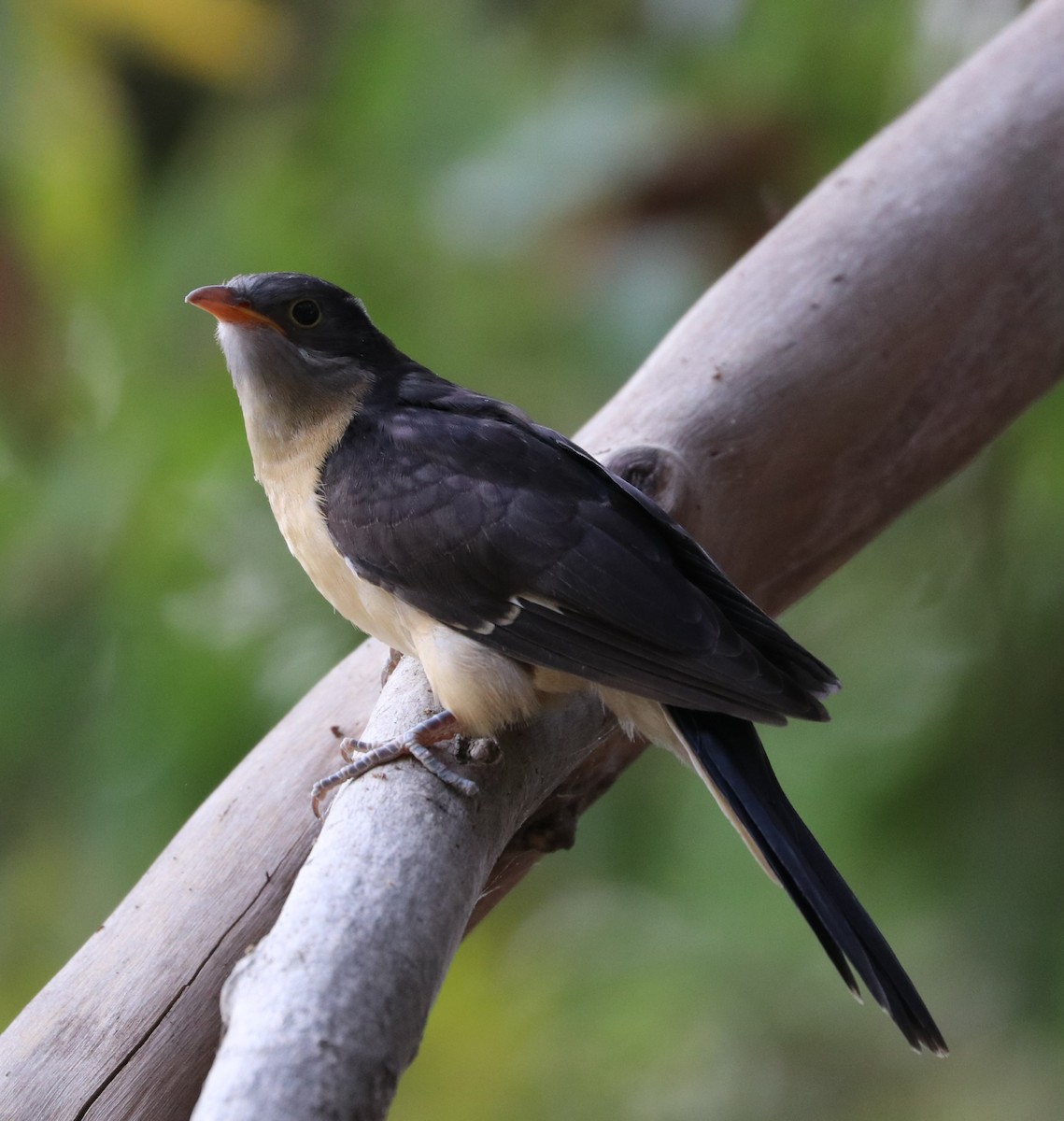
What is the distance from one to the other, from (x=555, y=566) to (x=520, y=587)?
60 millimetres

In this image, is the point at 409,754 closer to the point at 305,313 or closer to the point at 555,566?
the point at 555,566

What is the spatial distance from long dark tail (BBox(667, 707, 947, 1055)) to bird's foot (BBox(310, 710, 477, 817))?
1.16ft

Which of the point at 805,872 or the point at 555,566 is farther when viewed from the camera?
→ the point at 555,566

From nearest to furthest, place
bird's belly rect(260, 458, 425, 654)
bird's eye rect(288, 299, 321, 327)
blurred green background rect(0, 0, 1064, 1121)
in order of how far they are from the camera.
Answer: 1. bird's belly rect(260, 458, 425, 654)
2. bird's eye rect(288, 299, 321, 327)
3. blurred green background rect(0, 0, 1064, 1121)

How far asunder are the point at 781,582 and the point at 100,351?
1.96 m

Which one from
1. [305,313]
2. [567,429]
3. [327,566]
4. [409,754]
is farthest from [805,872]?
[567,429]

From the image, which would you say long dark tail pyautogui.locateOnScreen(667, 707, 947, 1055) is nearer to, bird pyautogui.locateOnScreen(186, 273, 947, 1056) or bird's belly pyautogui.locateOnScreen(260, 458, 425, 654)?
bird pyautogui.locateOnScreen(186, 273, 947, 1056)

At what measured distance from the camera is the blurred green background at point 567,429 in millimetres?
2955

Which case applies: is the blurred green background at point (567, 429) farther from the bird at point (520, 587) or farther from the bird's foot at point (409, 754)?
the bird's foot at point (409, 754)

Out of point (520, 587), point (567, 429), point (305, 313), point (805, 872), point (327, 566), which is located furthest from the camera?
point (567, 429)

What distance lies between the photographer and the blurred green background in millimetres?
2955

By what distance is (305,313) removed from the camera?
7.68 feet

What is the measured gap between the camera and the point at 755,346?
8.30ft

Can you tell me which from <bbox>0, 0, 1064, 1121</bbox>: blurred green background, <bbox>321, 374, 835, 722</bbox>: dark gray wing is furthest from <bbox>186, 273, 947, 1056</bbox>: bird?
<bbox>0, 0, 1064, 1121</bbox>: blurred green background
